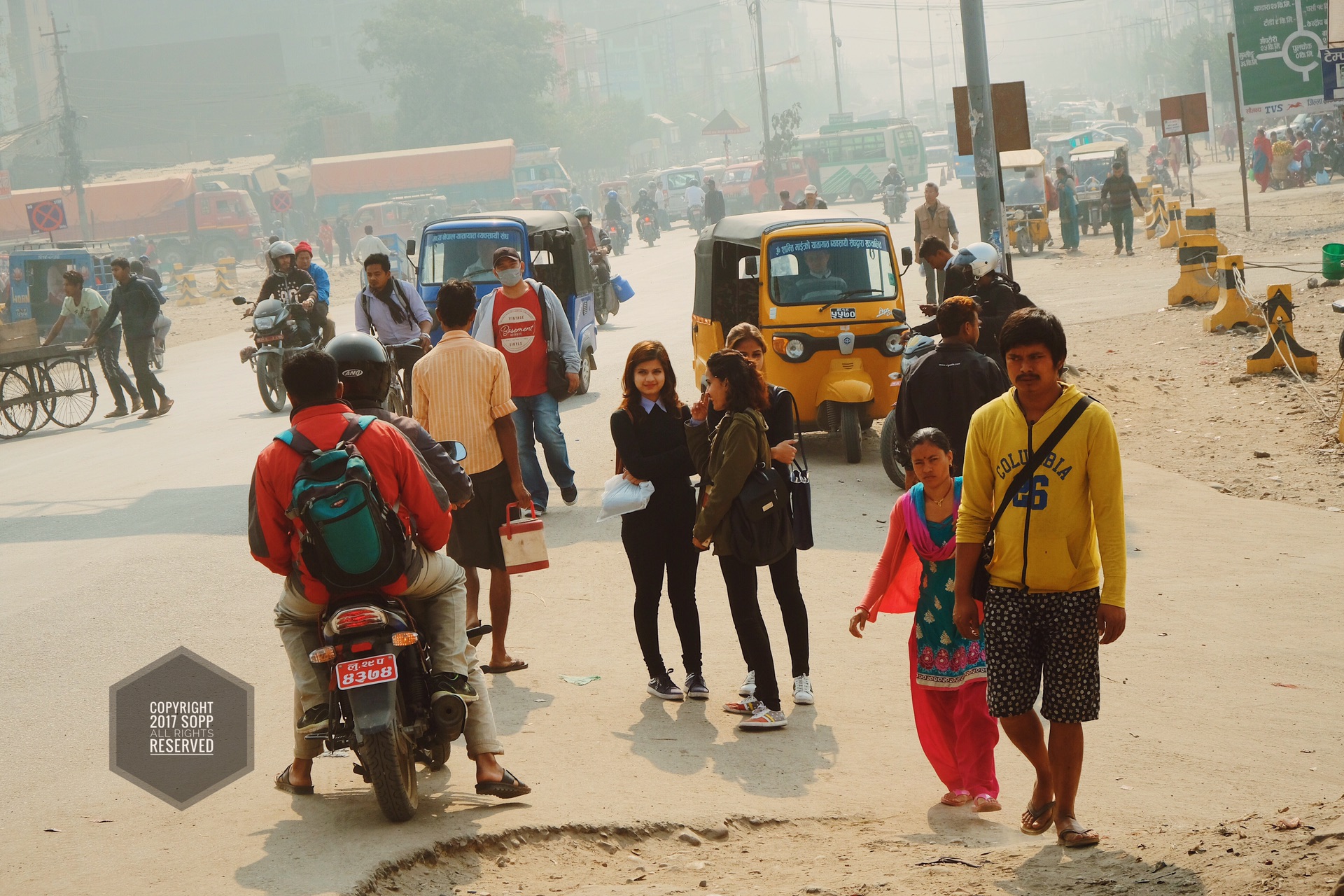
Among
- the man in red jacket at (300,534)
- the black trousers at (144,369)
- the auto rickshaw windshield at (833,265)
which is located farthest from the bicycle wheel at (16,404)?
the man in red jacket at (300,534)

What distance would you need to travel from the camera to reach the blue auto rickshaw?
14.7 meters

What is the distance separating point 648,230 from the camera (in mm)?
42531

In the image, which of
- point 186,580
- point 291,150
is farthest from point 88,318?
point 291,150

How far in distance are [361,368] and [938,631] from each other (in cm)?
233

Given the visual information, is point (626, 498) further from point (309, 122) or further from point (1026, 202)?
point (309, 122)

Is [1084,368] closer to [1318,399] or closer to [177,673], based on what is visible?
[1318,399]

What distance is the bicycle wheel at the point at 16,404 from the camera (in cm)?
1602

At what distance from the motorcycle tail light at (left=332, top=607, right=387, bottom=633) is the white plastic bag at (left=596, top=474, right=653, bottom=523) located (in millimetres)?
1540

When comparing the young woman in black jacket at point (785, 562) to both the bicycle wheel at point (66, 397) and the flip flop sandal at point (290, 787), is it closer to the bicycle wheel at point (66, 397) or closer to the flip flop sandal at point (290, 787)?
the flip flop sandal at point (290, 787)

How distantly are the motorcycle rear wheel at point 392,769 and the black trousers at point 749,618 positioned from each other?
5.32 ft

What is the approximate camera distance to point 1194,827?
428 cm

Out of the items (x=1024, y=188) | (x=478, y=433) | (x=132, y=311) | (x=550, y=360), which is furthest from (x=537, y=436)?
(x=1024, y=188)

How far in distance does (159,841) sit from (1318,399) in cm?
1049

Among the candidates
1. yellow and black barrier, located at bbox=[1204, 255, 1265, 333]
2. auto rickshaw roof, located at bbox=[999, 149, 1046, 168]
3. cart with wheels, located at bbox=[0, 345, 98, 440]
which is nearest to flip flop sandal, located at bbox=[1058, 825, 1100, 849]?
yellow and black barrier, located at bbox=[1204, 255, 1265, 333]
